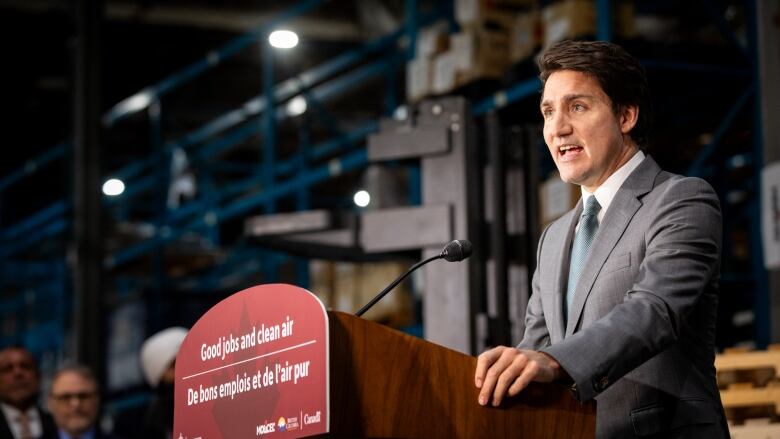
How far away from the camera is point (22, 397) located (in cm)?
685

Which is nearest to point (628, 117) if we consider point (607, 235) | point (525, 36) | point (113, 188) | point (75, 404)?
point (607, 235)

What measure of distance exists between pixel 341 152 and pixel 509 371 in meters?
15.4

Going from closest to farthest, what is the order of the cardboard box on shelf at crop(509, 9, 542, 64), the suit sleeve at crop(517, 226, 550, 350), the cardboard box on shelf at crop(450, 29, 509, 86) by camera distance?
the suit sleeve at crop(517, 226, 550, 350), the cardboard box on shelf at crop(509, 9, 542, 64), the cardboard box on shelf at crop(450, 29, 509, 86)

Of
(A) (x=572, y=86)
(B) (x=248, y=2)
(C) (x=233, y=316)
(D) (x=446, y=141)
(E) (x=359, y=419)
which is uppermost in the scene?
(B) (x=248, y=2)

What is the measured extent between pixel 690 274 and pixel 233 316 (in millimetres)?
868

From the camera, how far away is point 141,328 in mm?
12070

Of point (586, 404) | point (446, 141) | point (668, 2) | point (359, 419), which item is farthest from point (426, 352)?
point (668, 2)

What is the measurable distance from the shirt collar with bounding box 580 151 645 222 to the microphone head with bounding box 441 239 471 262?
11.3 inches

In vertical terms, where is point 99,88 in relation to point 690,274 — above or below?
above

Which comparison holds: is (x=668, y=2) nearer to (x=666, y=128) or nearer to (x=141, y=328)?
(x=666, y=128)

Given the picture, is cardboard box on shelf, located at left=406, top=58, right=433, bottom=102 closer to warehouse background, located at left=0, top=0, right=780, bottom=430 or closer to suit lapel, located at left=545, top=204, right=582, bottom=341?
warehouse background, located at left=0, top=0, right=780, bottom=430

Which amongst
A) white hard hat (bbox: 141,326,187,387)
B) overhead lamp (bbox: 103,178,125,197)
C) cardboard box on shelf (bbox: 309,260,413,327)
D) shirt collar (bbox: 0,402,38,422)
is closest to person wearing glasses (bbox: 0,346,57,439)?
shirt collar (bbox: 0,402,38,422)

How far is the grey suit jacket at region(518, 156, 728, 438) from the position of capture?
2.26 meters

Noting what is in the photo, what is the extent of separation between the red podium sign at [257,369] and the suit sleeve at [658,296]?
1.40ft
